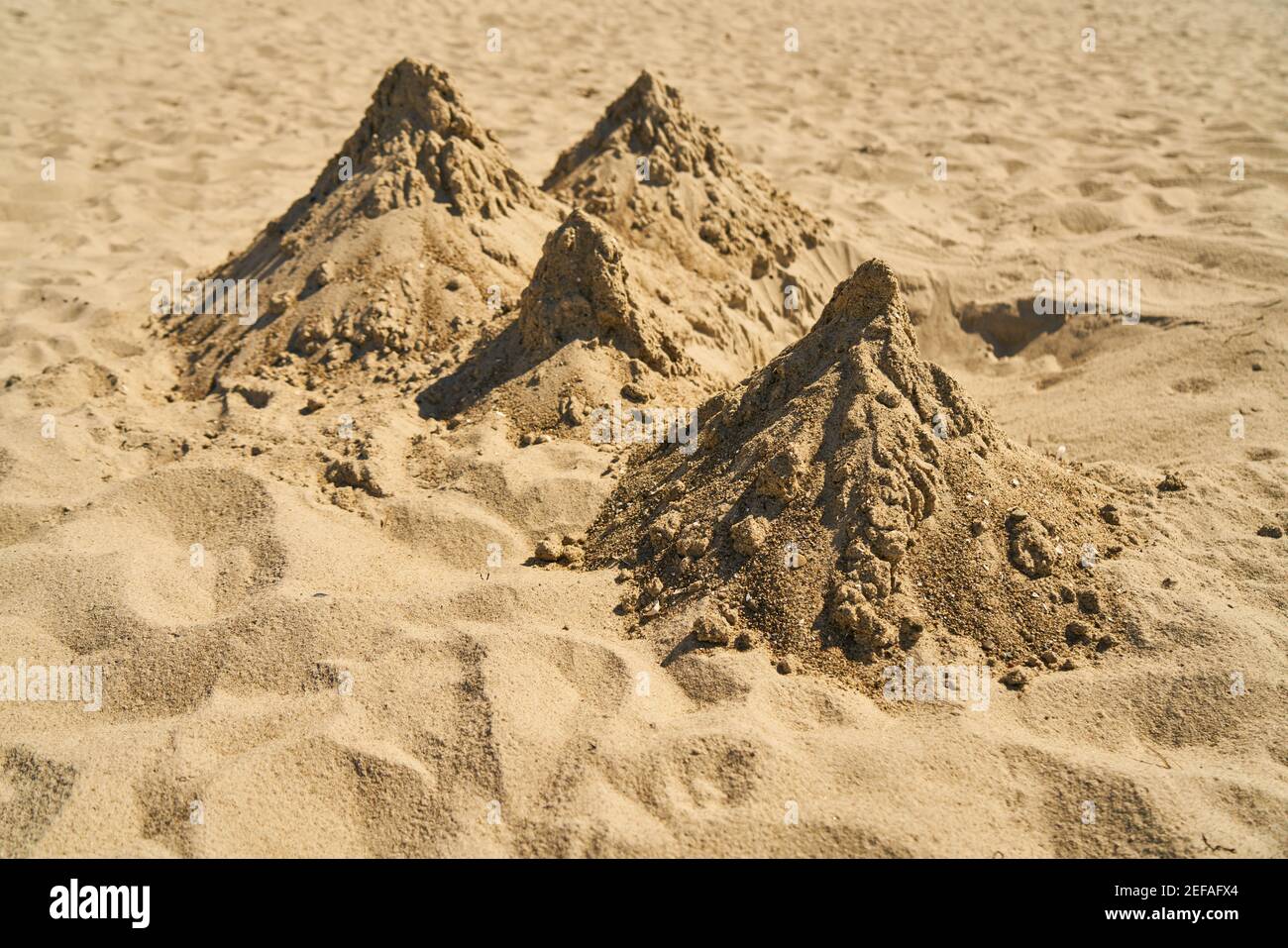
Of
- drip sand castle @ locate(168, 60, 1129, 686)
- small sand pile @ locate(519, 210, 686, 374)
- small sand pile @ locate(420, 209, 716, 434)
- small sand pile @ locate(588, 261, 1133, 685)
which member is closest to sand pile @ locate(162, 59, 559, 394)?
drip sand castle @ locate(168, 60, 1129, 686)

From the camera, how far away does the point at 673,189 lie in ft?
16.9

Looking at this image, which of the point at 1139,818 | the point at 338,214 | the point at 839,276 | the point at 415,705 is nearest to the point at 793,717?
the point at 1139,818

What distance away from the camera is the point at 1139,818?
7.38ft

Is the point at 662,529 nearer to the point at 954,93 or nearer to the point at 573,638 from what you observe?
the point at 573,638

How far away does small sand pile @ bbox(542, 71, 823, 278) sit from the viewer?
4.95m

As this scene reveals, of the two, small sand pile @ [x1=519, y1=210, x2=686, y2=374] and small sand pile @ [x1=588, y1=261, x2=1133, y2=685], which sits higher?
small sand pile @ [x1=519, y1=210, x2=686, y2=374]

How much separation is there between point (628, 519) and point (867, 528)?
2.64ft

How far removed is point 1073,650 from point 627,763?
132 cm

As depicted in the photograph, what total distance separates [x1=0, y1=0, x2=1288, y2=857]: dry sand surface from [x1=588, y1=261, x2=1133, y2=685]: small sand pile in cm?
1

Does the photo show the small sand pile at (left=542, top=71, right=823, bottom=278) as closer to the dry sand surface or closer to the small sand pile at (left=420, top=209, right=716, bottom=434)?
the dry sand surface

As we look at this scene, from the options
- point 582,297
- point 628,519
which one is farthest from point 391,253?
point 628,519

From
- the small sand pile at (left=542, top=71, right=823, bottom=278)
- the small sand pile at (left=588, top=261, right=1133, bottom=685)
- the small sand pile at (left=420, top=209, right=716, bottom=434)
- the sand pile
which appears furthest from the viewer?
the small sand pile at (left=542, top=71, right=823, bottom=278)

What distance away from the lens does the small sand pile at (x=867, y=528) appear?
273cm

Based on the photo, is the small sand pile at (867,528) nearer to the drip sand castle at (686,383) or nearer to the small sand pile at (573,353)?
the drip sand castle at (686,383)
